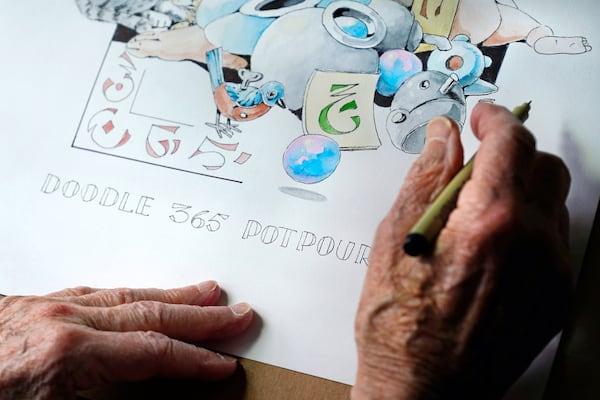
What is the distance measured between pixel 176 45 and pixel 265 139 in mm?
203

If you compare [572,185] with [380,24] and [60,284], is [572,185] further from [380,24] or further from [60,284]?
[60,284]

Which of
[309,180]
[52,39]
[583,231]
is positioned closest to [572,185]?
[583,231]

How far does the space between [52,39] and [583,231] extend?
0.73 m

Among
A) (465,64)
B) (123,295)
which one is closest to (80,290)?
(123,295)

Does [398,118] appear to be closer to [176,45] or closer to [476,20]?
[476,20]

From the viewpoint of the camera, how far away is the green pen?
0.50 m

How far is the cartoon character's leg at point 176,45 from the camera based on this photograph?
841 millimetres

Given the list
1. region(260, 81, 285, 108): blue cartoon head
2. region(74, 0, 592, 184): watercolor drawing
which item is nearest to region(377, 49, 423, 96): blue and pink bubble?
region(74, 0, 592, 184): watercolor drawing

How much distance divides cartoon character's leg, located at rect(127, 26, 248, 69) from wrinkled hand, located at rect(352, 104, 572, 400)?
1.34ft

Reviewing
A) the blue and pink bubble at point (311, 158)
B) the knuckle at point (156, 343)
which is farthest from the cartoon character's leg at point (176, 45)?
the knuckle at point (156, 343)

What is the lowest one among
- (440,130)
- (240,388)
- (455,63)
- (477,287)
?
(240,388)

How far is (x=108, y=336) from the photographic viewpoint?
2.06 feet

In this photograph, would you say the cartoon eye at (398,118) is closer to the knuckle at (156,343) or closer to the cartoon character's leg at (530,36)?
the cartoon character's leg at (530,36)

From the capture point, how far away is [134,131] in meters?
0.82
